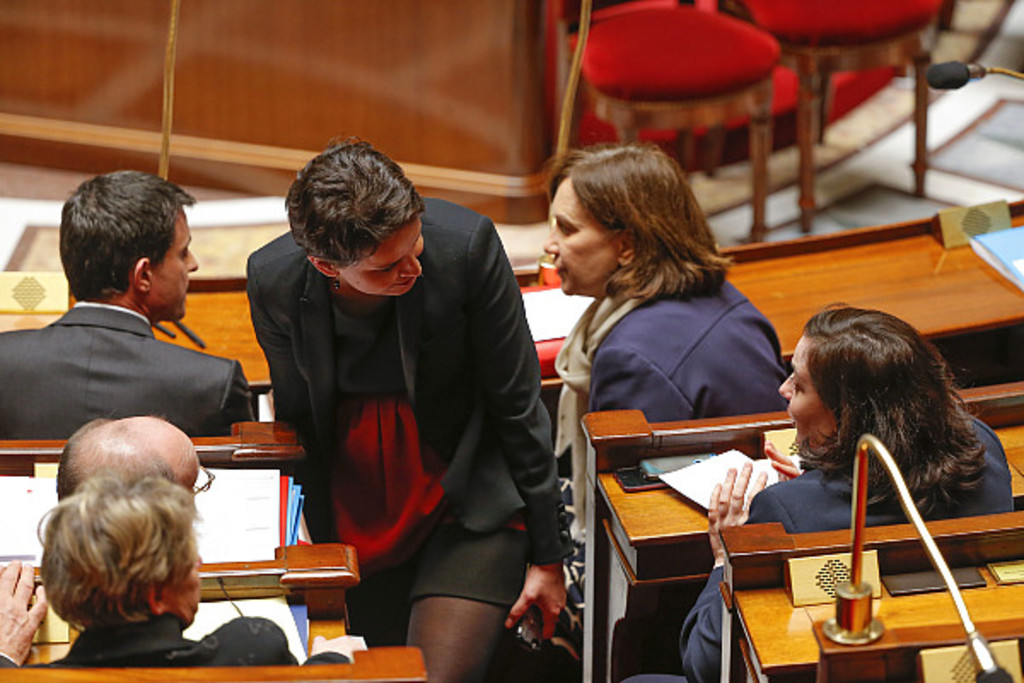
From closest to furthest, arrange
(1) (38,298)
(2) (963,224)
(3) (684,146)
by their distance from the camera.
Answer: (1) (38,298), (2) (963,224), (3) (684,146)

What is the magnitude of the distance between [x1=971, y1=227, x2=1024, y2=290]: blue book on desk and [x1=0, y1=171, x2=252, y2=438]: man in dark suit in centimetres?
185

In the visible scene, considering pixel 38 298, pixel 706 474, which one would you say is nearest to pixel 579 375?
pixel 706 474

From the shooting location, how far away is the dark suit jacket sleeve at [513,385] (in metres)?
2.47

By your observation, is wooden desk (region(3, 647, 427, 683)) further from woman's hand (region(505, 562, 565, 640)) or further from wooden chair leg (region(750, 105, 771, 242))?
wooden chair leg (region(750, 105, 771, 242))

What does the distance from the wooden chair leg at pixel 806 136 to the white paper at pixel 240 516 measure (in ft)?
10.1

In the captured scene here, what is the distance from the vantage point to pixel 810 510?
82.2 inches

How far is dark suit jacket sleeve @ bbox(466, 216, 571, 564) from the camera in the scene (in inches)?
97.3

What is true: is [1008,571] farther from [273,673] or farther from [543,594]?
[273,673]

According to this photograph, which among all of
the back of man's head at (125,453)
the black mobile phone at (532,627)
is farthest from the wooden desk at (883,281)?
the back of man's head at (125,453)

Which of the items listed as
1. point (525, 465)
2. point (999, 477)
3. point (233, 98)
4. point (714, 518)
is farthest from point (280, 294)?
point (233, 98)

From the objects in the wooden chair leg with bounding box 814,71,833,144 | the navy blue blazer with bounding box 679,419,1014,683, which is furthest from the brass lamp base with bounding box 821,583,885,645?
the wooden chair leg with bounding box 814,71,833,144

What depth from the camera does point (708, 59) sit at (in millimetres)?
4719

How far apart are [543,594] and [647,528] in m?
0.42

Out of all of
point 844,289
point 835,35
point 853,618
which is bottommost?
point 844,289
